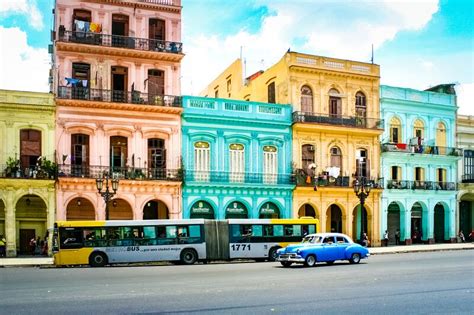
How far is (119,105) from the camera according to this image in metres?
34.3

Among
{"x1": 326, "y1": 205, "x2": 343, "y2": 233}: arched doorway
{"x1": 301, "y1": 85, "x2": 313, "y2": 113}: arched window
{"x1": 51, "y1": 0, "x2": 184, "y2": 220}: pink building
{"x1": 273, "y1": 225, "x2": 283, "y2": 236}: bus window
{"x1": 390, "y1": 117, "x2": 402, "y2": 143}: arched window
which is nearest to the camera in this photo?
{"x1": 273, "y1": 225, "x2": 283, "y2": 236}: bus window

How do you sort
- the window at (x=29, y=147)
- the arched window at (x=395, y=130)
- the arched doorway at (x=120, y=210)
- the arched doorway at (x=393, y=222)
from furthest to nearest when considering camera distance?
the arched window at (x=395, y=130)
the arched doorway at (x=393, y=222)
the arched doorway at (x=120, y=210)
the window at (x=29, y=147)

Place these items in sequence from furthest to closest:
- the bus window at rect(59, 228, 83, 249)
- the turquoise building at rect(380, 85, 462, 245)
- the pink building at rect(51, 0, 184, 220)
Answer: the turquoise building at rect(380, 85, 462, 245), the pink building at rect(51, 0, 184, 220), the bus window at rect(59, 228, 83, 249)

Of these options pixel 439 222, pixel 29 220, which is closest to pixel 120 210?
pixel 29 220

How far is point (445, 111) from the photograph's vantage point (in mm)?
45281

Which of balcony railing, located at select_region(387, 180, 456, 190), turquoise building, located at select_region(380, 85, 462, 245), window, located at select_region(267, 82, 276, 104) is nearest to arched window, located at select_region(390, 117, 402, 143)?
turquoise building, located at select_region(380, 85, 462, 245)

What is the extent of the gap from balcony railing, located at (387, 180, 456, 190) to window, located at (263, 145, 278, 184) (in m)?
8.85

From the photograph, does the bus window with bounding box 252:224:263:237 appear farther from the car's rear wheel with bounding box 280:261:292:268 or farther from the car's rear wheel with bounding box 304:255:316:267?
the car's rear wheel with bounding box 304:255:316:267

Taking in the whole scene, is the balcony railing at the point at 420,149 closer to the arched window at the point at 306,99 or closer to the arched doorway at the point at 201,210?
the arched window at the point at 306,99

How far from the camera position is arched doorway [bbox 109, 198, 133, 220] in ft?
116

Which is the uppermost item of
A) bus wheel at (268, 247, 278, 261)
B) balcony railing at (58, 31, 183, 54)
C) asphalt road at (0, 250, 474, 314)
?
balcony railing at (58, 31, 183, 54)

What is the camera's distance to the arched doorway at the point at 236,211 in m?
37.5

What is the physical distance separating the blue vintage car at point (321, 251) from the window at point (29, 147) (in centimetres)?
1577

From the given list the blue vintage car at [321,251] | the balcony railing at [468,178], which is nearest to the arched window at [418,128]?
the balcony railing at [468,178]
